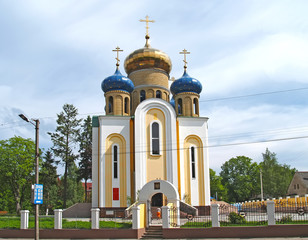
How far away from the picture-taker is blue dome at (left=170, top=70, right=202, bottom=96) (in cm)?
2822

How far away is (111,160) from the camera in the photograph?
24984 mm

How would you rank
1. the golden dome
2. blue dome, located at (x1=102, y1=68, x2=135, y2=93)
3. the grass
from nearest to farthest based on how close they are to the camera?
the grass, blue dome, located at (x1=102, y1=68, x2=135, y2=93), the golden dome

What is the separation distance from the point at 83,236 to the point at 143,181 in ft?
26.9

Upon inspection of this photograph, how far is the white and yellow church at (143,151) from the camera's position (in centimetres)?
2459

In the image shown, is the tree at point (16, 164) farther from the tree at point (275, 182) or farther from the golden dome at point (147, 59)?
the tree at point (275, 182)

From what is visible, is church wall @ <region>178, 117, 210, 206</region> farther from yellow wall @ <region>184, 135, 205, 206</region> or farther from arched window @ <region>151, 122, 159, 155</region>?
arched window @ <region>151, 122, 159, 155</region>

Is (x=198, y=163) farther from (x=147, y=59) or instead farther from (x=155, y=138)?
(x=147, y=59)

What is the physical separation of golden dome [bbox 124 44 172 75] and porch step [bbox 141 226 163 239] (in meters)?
15.9

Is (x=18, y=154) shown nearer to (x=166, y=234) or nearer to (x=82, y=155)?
(x=82, y=155)

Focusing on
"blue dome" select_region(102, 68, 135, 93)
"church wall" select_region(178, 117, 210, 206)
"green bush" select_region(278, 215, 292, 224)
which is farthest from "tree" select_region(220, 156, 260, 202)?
"green bush" select_region(278, 215, 292, 224)

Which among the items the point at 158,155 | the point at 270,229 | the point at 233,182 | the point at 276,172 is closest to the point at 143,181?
the point at 158,155

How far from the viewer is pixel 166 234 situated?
53.6 ft

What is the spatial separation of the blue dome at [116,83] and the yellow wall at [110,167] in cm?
408

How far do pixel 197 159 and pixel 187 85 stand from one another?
604cm
